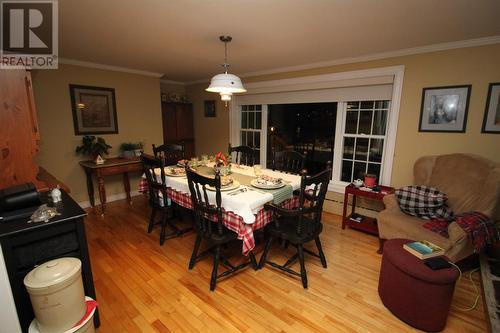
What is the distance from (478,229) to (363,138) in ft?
5.63

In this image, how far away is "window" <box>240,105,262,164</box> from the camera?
454 cm

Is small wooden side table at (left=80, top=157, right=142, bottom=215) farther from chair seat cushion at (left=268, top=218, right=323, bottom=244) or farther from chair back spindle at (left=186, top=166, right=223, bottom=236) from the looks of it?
chair seat cushion at (left=268, top=218, right=323, bottom=244)

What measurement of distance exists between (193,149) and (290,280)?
4154mm

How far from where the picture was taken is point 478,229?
2.00 meters

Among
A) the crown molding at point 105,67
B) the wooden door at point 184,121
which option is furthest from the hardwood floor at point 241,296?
the wooden door at point 184,121

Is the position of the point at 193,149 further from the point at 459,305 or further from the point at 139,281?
the point at 459,305

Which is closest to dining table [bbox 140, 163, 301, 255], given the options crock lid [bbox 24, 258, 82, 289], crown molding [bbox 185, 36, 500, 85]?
crock lid [bbox 24, 258, 82, 289]

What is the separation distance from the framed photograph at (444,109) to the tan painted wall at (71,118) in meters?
4.29

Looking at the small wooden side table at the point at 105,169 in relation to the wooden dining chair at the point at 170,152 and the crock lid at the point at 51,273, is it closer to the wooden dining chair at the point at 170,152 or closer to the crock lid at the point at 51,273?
the wooden dining chair at the point at 170,152

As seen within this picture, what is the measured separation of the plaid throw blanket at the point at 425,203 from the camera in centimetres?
238

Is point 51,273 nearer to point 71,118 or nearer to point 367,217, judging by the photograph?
point 71,118

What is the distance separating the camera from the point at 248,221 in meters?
1.89

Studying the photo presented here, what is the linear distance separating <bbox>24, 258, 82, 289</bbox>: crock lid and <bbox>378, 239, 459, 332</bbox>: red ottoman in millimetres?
2165

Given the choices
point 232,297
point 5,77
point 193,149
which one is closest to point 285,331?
point 232,297
